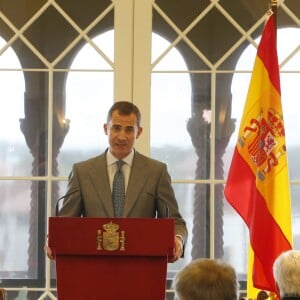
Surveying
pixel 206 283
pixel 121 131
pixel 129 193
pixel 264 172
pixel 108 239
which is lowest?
pixel 206 283

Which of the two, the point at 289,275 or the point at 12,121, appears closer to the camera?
the point at 289,275

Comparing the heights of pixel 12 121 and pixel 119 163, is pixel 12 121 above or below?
above

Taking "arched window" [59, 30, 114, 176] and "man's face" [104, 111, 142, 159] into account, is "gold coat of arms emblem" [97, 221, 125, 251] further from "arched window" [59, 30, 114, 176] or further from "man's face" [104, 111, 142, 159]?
"arched window" [59, 30, 114, 176]

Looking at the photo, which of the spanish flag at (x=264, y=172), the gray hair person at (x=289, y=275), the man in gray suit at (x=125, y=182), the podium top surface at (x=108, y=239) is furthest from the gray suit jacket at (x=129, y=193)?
the spanish flag at (x=264, y=172)

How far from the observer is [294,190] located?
4.45 m

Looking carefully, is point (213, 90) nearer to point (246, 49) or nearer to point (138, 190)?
point (246, 49)

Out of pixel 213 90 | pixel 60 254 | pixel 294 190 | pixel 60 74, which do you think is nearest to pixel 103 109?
pixel 60 74

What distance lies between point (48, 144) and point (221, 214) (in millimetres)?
1094

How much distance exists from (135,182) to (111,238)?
27.8 inches

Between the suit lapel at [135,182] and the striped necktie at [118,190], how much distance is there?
0.03 metres

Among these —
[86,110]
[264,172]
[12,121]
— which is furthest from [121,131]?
[12,121]

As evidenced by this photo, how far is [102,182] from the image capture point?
319 centimetres

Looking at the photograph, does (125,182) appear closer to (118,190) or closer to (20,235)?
(118,190)

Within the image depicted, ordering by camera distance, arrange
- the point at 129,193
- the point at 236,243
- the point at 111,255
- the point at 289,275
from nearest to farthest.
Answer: the point at 289,275
the point at 111,255
the point at 129,193
the point at 236,243
